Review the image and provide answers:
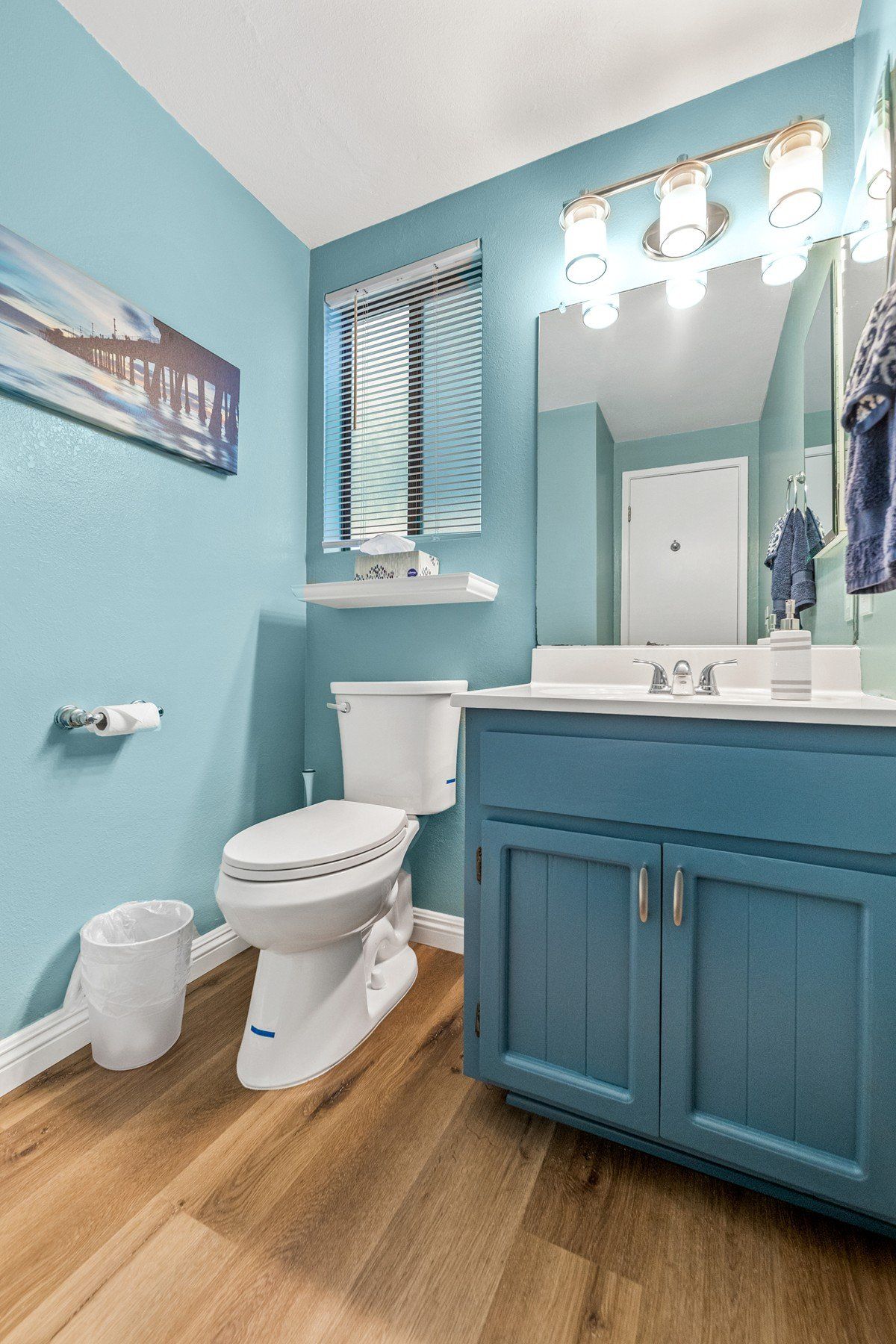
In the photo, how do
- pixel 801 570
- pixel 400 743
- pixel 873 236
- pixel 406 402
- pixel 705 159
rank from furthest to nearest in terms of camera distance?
1. pixel 406 402
2. pixel 400 743
3. pixel 705 159
4. pixel 801 570
5. pixel 873 236

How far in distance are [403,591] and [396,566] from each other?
112 millimetres

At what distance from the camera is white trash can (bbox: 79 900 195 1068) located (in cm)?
131

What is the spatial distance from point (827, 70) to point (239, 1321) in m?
2.82

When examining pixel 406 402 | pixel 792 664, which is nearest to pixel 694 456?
pixel 792 664

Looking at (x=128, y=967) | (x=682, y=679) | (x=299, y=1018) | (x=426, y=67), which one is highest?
(x=426, y=67)

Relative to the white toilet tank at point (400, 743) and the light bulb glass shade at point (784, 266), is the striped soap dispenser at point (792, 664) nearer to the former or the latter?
the white toilet tank at point (400, 743)

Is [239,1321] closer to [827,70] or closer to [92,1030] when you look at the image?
[92,1030]

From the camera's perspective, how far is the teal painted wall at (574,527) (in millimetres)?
1687

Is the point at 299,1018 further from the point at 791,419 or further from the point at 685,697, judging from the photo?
the point at 791,419

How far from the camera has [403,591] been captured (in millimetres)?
1787

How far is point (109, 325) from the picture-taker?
4.84ft

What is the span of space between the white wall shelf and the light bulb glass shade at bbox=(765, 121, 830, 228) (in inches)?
45.7

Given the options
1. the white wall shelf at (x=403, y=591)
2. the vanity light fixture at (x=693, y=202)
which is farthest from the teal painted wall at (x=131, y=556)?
the vanity light fixture at (x=693, y=202)

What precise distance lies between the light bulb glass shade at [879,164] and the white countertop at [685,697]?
0.94 meters
